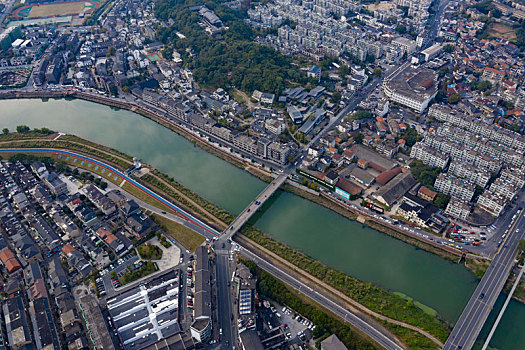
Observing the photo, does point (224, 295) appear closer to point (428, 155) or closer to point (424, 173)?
point (424, 173)

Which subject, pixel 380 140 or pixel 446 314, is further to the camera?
pixel 380 140

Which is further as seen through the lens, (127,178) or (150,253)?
(127,178)

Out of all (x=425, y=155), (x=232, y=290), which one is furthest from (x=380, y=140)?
(x=232, y=290)

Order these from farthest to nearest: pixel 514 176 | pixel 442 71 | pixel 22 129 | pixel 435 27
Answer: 1. pixel 435 27
2. pixel 442 71
3. pixel 22 129
4. pixel 514 176

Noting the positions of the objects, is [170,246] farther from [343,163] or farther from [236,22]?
[236,22]

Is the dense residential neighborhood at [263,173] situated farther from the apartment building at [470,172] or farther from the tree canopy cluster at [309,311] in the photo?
the apartment building at [470,172]

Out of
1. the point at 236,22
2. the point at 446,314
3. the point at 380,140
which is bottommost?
the point at 446,314

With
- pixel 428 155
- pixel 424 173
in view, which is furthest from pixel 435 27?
pixel 424 173

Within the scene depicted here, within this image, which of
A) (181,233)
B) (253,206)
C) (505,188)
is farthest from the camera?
(253,206)
